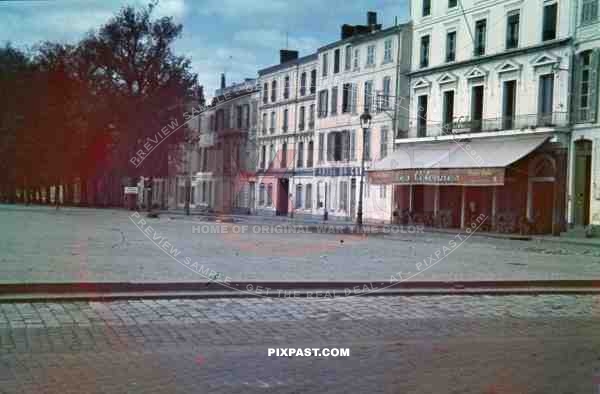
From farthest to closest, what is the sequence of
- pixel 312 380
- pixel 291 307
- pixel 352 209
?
pixel 352 209 < pixel 291 307 < pixel 312 380

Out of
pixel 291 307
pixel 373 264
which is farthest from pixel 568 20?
pixel 291 307

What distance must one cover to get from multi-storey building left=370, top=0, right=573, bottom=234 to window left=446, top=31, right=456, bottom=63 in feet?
0.19

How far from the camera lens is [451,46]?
42.2 metres

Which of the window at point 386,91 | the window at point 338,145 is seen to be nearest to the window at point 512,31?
the window at point 386,91

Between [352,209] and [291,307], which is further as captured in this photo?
[352,209]

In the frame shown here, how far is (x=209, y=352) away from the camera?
22.3 ft

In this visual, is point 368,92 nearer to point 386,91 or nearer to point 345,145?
point 386,91

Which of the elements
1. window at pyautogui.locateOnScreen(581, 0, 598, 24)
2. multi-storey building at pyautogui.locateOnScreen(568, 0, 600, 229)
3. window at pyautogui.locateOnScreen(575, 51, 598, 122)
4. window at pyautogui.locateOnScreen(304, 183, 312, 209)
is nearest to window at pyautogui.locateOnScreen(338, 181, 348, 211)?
window at pyautogui.locateOnScreen(304, 183, 312, 209)

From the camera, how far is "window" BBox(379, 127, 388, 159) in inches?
1837

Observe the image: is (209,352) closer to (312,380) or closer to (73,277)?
(312,380)

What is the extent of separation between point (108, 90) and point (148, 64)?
9.55 ft

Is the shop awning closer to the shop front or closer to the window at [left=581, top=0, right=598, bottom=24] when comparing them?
the shop front

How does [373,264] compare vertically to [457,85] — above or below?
below

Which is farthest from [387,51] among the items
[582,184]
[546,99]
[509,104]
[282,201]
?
[582,184]
